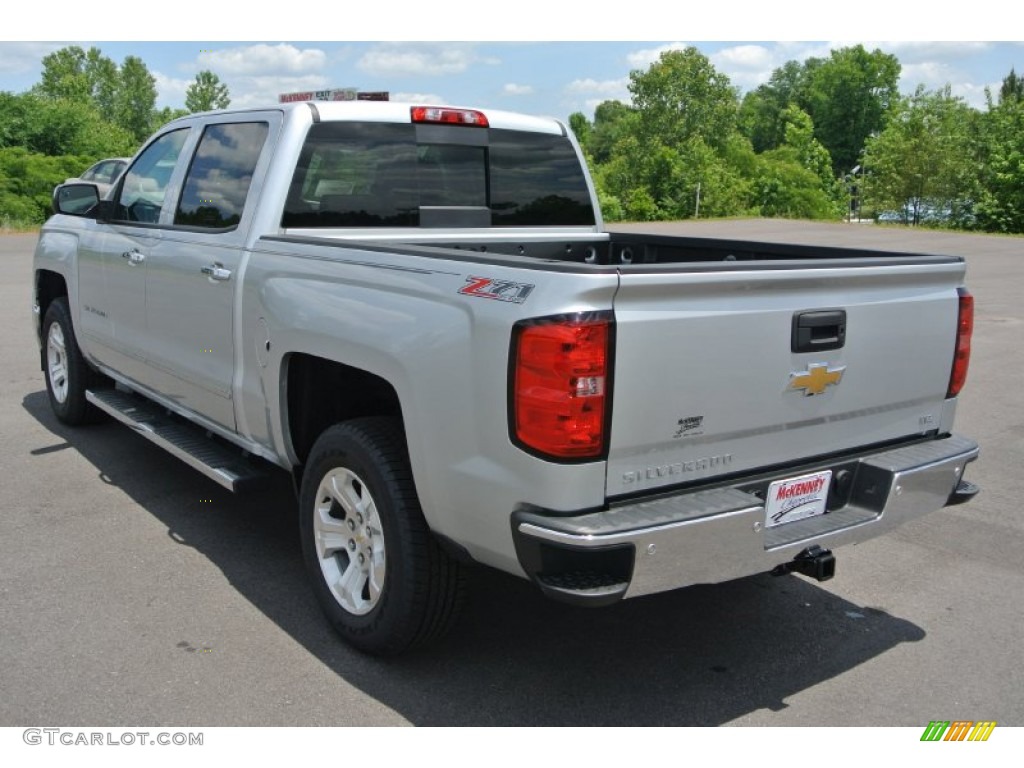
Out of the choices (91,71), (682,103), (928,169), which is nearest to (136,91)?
(91,71)

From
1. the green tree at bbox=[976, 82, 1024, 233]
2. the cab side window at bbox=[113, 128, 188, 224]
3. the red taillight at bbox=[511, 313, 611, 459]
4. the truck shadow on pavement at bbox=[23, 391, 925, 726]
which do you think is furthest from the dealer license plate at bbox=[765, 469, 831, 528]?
the green tree at bbox=[976, 82, 1024, 233]

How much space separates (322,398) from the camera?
13.2ft

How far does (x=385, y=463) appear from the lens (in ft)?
11.0

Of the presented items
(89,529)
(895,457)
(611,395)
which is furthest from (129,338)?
(895,457)

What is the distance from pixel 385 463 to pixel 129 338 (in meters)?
2.69

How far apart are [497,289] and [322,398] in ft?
4.52

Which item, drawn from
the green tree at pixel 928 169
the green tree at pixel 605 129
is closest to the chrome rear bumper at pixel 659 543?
the green tree at pixel 928 169

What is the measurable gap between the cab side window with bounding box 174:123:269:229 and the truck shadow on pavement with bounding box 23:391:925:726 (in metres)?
1.59

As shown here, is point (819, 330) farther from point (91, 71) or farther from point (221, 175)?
point (91, 71)

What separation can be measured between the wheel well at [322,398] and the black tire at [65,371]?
2.96m

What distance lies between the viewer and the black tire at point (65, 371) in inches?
252

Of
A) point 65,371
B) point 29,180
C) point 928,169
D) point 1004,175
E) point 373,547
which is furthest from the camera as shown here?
point 928,169
